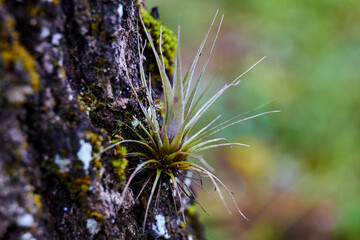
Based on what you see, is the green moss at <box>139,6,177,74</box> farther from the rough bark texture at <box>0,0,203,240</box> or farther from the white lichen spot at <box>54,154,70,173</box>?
the white lichen spot at <box>54,154,70,173</box>

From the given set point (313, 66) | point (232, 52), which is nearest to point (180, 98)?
point (313, 66)

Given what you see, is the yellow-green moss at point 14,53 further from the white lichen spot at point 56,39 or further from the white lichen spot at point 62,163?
the white lichen spot at point 62,163

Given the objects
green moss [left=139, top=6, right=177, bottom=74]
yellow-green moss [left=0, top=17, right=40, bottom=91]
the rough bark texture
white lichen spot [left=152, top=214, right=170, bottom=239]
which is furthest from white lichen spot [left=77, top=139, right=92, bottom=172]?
green moss [left=139, top=6, right=177, bottom=74]

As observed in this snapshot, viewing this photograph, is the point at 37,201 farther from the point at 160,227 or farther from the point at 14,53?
the point at 160,227

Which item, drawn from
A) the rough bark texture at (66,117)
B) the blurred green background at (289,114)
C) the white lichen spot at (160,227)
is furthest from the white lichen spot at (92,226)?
the blurred green background at (289,114)

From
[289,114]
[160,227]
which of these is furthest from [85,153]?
[289,114]

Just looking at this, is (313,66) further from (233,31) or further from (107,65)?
(107,65)
